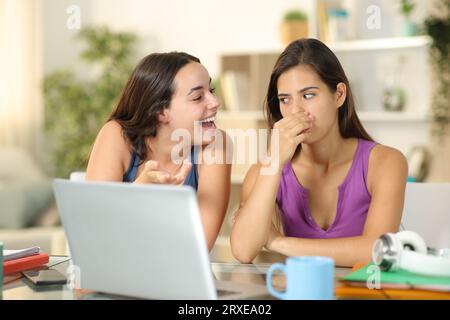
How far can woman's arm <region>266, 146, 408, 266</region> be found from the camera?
5.39 ft

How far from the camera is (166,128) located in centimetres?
202

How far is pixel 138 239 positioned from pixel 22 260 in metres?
0.51

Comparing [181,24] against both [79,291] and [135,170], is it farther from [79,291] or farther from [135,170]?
[79,291]

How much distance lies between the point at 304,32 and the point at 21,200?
6.36 ft

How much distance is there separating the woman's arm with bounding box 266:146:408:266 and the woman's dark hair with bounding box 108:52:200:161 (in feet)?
1.62

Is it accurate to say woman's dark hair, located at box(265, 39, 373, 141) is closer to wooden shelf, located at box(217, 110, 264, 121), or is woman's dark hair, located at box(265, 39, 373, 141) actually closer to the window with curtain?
wooden shelf, located at box(217, 110, 264, 121)

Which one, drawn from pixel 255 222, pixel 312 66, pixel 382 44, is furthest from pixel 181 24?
pixel 255 222

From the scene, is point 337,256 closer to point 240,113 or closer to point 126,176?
point 126,176

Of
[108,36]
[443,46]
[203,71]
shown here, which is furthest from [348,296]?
[108,36]

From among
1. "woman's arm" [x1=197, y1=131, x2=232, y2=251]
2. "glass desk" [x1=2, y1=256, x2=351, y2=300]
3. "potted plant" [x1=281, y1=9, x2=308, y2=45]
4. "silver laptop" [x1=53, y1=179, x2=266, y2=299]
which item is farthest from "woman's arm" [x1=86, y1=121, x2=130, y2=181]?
"potted plant" [x1=281, y1=9, x2=308, y2=45]

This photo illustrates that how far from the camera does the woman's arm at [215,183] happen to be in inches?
74.2

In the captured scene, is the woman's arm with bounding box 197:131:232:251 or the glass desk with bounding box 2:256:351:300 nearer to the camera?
Result: the glass desk with bounding box 2:256:351:300

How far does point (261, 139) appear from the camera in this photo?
4.30 metres
